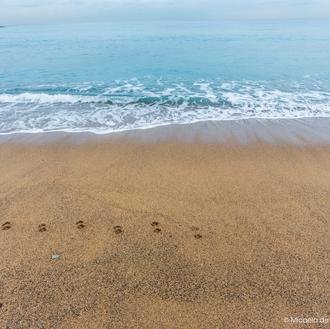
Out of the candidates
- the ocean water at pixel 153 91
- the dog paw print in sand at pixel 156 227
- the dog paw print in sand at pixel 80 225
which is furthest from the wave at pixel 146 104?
the dog paw print in sand at pixel 156 227

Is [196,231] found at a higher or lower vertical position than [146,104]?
higher

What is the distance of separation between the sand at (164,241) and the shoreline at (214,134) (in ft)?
3.79

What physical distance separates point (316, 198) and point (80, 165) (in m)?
5.37

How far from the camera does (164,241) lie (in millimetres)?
4324

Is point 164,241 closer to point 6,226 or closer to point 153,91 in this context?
point 6,226

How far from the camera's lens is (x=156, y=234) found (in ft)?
14.7

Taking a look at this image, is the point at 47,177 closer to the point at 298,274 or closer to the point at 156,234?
the point at 156,234

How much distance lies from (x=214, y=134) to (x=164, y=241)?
5.04 metres

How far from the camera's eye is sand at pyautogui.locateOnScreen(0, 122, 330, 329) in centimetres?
331

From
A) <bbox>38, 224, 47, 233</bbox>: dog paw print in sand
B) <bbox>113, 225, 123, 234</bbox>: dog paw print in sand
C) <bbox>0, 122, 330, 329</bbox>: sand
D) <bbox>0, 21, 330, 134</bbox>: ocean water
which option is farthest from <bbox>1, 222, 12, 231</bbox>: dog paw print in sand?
<bbox>0, 21, 330, 134</bbox>: ocean water

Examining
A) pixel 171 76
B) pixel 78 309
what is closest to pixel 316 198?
pixel 78 309

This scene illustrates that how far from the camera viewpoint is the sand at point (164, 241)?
3309 mm

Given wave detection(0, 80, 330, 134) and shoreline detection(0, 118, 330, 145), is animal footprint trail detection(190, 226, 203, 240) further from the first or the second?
wave detection(0, 80, 330, 134)

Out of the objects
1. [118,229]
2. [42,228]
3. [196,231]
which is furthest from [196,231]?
[42,228]
